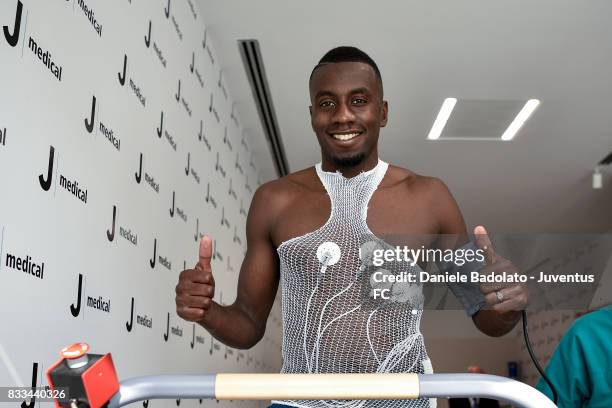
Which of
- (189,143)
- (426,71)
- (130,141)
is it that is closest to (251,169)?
(426,71)

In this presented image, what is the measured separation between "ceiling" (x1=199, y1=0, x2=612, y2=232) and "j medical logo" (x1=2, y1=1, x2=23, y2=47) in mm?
2130

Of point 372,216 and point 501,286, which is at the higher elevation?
point 372,216

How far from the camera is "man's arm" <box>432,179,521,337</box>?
1.23m

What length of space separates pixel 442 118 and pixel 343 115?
353cm

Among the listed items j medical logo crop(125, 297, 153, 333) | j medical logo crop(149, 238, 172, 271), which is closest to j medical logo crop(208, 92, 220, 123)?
j medical logo crop(149, 238, 172, 271)

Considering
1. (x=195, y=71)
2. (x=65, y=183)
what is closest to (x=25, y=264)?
(x=65, y=183)

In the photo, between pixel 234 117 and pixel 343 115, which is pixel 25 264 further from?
pixel 234 117

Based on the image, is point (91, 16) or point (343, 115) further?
point (91, 16)

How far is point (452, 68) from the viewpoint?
14.2ft

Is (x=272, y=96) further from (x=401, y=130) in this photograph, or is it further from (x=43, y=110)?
(x=43, y=110)

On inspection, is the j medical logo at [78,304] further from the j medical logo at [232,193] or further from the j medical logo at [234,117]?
the j medical logo at [234,117]

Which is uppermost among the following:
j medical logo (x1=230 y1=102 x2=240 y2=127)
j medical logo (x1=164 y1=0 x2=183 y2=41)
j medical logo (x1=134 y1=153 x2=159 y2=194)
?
j medical logo (x1=230 y1=102 x2=240 y2=127)

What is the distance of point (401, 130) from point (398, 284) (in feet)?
13.5

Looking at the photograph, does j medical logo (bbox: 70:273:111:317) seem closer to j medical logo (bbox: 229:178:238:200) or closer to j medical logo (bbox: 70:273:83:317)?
j medical logo (bbox: 70:273:83:317)
